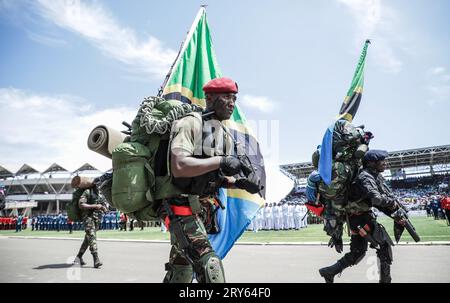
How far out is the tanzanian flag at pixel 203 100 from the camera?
16.1 feet

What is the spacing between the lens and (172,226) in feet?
10.1

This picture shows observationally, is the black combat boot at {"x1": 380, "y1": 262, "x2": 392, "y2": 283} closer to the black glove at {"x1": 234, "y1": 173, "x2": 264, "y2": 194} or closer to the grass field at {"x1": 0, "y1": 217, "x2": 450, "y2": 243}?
the black glove at {"x1": 234, "y1": 173, "x2": 264, "y2": 194}

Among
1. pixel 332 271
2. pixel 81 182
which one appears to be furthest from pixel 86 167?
pixel 332 271

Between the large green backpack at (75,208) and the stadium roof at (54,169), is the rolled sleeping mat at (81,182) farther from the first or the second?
the stadium roof at (54,169)

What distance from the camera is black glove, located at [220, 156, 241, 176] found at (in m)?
2.93

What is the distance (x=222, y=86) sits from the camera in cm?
334

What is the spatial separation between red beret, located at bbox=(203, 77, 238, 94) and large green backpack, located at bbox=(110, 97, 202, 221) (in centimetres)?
28

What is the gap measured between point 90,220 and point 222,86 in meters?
6.61

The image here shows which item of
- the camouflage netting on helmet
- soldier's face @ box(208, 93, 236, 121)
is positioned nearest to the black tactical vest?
soldier's face @ box(208, 93, 236, 121)

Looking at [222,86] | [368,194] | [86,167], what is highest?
[86,167]

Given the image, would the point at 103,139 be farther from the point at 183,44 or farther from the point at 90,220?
A: the point at 90,220

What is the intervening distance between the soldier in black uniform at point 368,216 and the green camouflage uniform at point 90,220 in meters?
5.41
